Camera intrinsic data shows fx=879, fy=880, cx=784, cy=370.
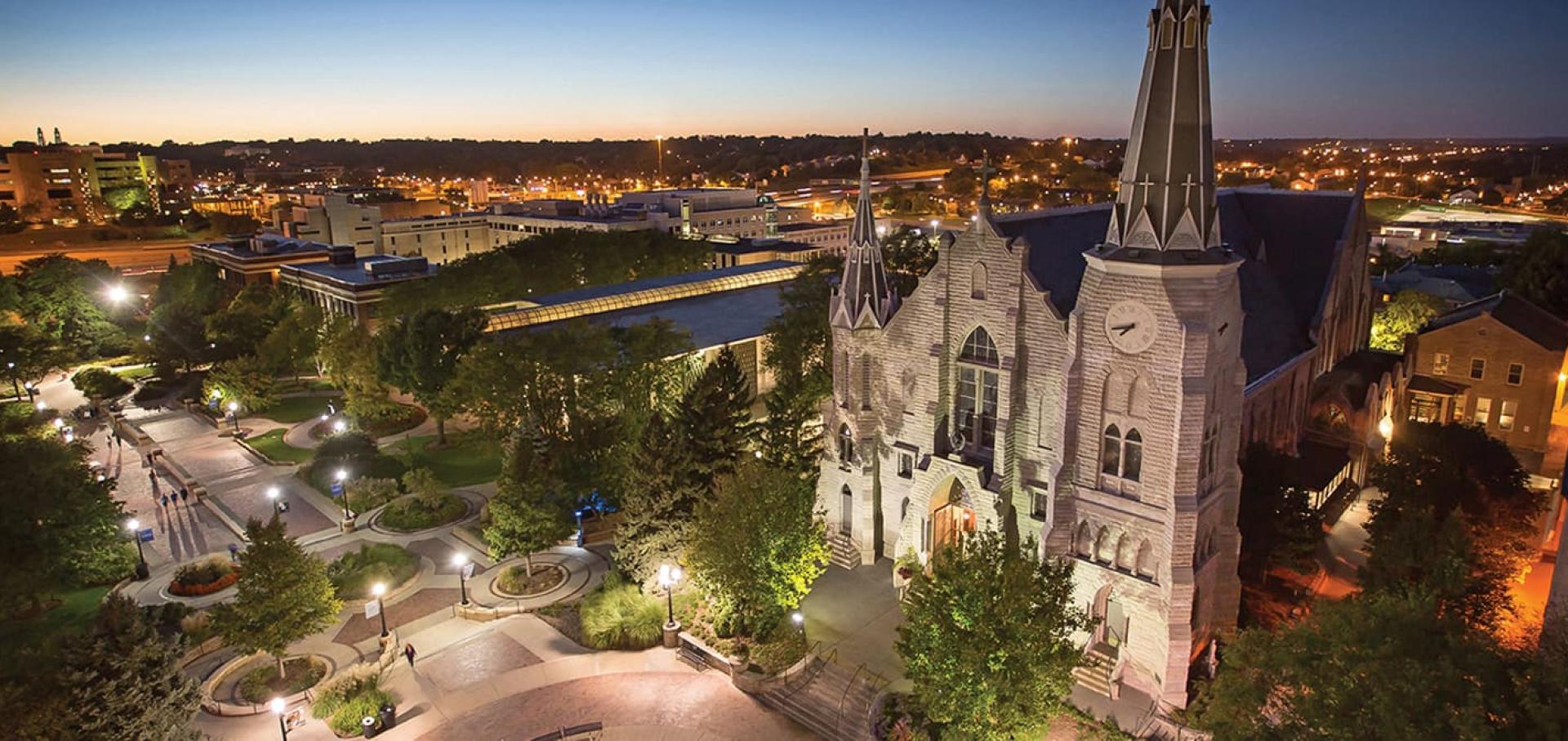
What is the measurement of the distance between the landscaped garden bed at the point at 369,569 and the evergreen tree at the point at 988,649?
928 inches

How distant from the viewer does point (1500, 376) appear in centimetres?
4675

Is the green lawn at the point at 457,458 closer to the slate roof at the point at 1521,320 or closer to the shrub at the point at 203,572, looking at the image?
the shrub at the point at 203,572

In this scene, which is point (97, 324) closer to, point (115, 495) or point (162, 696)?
point (115, 495)

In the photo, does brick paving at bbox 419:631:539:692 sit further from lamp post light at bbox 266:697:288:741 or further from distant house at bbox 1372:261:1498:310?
distant house at bbox 1372:261:1498:310

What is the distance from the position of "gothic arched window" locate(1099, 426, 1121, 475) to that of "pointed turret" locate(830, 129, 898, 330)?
427 inches

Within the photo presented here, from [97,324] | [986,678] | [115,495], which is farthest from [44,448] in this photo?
[97,324]

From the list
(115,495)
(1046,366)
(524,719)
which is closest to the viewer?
(524,719)

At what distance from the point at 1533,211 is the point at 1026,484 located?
190m

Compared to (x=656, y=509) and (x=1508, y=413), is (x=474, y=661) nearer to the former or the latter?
(x=656, y=509)

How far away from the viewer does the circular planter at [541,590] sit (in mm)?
37344

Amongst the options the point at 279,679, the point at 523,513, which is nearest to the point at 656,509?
the point at 523,513

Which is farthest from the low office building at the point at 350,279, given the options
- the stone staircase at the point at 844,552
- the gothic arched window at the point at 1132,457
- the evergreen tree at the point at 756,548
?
the gothic arched window at the point at 1132,457

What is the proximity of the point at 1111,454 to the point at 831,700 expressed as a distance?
12.5m

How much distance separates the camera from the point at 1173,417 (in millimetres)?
26719
